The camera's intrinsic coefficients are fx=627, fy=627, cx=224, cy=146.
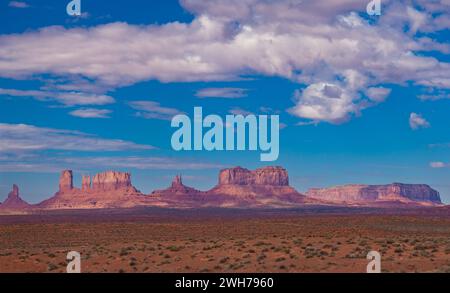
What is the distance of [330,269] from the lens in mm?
29422

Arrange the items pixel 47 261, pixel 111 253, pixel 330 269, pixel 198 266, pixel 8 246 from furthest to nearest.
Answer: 1. pixel 8 246
2. pixel 111 253
3. pixel 47 261
4. pixel 198 266
5. pixel 330 269

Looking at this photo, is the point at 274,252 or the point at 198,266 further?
the point at 274,252

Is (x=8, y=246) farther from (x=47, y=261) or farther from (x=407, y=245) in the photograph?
(x=407, y=245)
